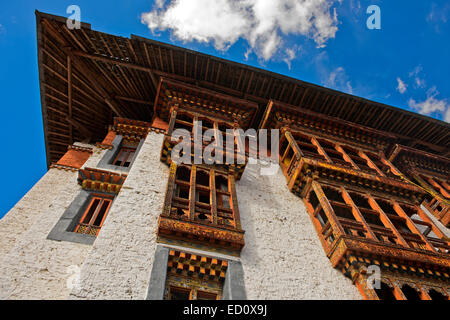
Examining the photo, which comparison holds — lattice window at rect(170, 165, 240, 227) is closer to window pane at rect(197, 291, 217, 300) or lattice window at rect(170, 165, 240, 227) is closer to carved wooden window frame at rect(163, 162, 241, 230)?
carved wooden window frame at rect(163, 162, 241, 230)

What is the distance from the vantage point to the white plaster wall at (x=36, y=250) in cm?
562

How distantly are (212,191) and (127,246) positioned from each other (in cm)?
276

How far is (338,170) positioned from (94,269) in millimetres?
7950

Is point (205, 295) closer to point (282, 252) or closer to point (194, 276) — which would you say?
point (194, 276)

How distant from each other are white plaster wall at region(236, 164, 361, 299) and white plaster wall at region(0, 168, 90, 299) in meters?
4.01

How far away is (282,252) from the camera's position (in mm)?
7016

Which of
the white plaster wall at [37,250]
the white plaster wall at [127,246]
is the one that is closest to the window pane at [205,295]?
the white plaster wall at [127,246]

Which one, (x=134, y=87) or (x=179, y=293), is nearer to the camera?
(x=179, y=293)

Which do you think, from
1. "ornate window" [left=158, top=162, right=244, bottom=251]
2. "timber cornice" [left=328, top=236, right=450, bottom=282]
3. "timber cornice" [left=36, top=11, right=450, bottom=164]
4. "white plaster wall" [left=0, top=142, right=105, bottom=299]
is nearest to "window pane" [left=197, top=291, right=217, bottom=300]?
"ornate window" [left=158, top=162, right=244, bottom=251]

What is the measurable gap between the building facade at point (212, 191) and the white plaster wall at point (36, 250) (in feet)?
0.12

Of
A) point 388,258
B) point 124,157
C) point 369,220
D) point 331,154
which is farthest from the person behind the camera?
point 331,154

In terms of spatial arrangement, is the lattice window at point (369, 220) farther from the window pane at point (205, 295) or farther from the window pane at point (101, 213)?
the window pane at point (101, 213)

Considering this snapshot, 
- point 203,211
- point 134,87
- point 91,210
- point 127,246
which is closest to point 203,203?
point 203,211
